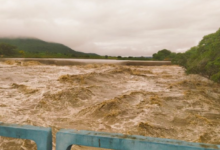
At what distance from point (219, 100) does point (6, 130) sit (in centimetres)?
1251

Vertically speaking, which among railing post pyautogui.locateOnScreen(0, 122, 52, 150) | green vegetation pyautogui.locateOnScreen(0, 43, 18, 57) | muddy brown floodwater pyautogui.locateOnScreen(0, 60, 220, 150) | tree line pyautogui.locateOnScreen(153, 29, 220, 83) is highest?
green vegetation pyautogui.locateOnScreen(0, 43, 18, 57)

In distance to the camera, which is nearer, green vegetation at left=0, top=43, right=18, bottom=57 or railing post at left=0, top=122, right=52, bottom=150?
railing post at left=0, top=122, right=52, bottom=150

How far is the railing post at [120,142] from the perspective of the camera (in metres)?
1.74

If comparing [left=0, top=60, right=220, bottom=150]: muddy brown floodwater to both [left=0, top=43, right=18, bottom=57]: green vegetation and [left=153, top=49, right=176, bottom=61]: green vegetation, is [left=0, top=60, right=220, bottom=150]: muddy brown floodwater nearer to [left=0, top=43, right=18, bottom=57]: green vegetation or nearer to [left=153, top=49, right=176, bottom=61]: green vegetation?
[left=0, top=43, right=18, bottom=57]: green vegetation

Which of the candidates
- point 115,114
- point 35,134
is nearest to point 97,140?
point 35,134

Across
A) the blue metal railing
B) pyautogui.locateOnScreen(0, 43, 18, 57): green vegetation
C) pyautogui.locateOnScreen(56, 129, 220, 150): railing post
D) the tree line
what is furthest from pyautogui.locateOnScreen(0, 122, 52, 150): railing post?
pyautogui.locateOnScreen(0, 43, 18, 57): green vegetation

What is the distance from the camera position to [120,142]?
1.86 metres

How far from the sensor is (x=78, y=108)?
28.2 ft

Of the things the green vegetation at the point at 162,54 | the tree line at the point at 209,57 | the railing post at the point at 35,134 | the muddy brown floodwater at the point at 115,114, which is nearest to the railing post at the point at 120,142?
the railing post at the point at 35,134

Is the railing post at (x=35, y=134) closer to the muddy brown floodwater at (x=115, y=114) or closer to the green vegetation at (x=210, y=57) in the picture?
the muddy brown floodwater at (x=115, y=114)

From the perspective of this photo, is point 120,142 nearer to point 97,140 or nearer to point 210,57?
point 97,140

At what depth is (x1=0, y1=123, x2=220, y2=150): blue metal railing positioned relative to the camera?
1750mm

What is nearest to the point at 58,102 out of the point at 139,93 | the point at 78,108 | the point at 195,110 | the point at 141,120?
the point at 78,108

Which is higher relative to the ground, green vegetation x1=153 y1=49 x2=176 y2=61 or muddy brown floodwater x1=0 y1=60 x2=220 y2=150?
green vegetation x1=153 y1=49 x2=176 y2=61
